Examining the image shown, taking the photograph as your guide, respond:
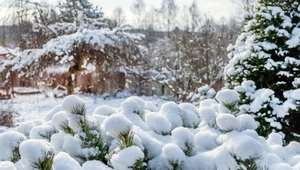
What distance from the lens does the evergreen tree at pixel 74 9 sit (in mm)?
8591

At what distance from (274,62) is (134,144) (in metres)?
3.23

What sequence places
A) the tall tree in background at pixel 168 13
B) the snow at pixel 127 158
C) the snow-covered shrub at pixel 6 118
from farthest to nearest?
1. the tall tree in background at pixel 168 13
2. the snow-covered shrub at pixel 6 118
3. the snow at pixel 127 158

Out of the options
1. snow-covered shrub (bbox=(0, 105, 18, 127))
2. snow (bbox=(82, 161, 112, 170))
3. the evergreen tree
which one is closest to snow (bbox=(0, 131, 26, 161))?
snow (bbox=(82, 161, 112, 170))

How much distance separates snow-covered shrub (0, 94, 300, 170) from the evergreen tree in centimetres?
681

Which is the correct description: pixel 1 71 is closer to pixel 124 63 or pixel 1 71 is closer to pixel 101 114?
pixel 124 63

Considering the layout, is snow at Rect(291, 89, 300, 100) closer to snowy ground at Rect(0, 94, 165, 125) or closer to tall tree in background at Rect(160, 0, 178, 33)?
snowy ground at Rect(0, 94, 165, 125)

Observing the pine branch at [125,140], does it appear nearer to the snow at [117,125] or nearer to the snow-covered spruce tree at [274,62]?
the snow at [117,125]

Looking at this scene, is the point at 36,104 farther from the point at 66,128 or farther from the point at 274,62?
the point at 66,128

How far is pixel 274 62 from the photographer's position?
3898 millimetres

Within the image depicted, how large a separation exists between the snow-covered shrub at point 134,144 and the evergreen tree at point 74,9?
6.81 metres

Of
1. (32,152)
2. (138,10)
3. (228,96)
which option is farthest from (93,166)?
(138,10)

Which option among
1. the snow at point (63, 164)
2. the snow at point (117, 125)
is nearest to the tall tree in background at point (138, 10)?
the snow at point (117, 125)

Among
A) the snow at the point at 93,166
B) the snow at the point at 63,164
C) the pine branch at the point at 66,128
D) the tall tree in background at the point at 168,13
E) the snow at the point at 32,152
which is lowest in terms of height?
the snow at the point at 93,166

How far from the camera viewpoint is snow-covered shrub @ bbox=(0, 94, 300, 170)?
980mm
